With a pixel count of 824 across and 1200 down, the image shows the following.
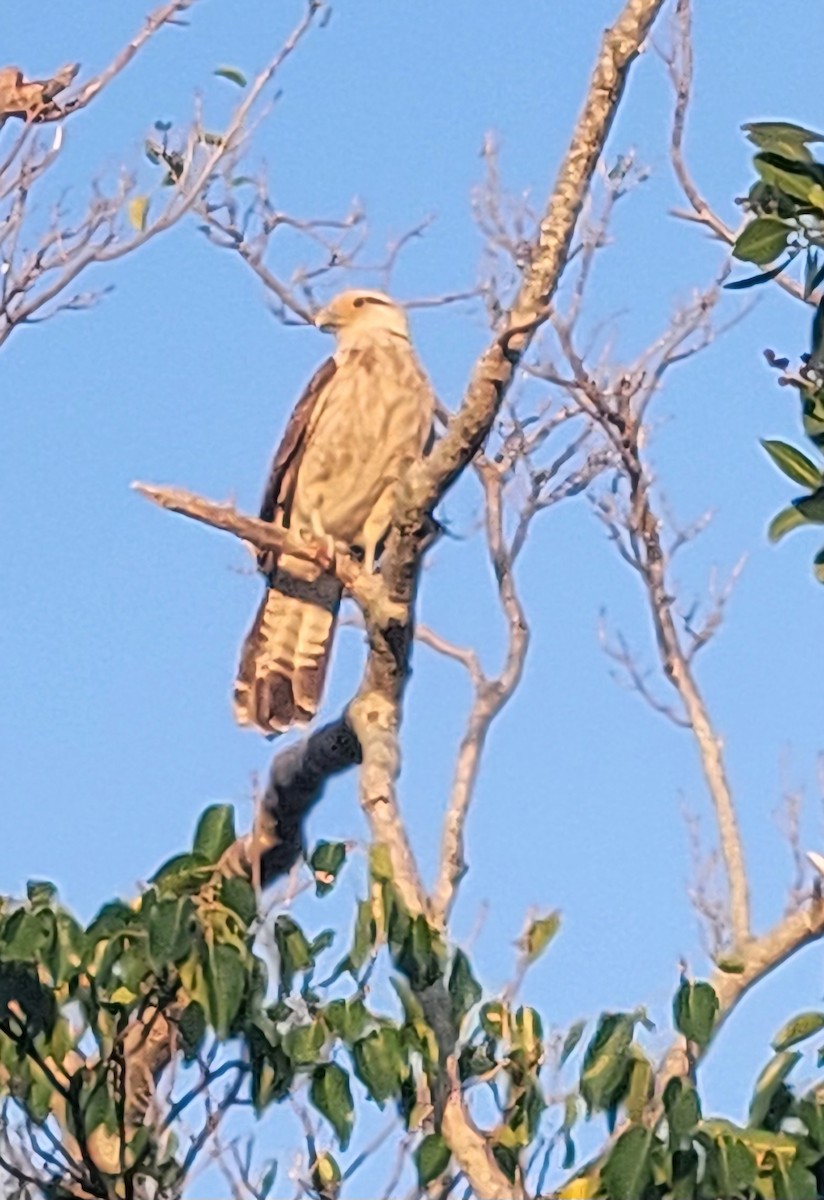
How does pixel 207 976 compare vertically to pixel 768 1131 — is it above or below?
above

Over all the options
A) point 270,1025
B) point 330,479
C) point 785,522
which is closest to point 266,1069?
point 270,1025

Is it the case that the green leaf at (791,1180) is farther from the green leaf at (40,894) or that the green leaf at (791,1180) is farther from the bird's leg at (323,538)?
the bird's leg at (323,538)

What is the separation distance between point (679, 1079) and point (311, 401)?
418cm

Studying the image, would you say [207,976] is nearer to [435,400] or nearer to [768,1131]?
[768,1131]

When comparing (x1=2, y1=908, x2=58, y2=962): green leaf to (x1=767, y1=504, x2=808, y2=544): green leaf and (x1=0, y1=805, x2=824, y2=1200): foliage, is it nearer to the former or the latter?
(x1=0, y1=805, x2=824, y2=1200): foliage

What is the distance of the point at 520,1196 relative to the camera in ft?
9.45

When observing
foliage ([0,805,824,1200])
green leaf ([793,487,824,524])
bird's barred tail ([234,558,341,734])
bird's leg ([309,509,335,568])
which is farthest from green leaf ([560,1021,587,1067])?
bird's barred tail ([234,558,341,734])

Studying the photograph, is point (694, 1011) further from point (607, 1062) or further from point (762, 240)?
point (762, 240)

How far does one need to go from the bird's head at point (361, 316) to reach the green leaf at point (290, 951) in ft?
12.8

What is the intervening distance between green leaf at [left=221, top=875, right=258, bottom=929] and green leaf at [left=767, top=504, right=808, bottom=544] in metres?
0.83

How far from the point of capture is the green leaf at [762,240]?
2.55 meters

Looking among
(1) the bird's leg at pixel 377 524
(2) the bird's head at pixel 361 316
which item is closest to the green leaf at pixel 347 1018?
(1) the bird's leg at pixel 377 524

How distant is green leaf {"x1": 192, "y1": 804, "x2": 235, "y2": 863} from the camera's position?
2945 mm

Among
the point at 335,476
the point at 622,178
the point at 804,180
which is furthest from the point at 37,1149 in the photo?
the point at 622,178
